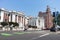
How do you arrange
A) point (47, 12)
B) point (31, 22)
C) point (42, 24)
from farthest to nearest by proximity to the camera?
point (47, 12) < point (42, 24) < point (31, 22)

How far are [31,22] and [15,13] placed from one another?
25.2 metres

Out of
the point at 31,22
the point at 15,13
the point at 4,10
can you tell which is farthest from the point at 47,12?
the point at 4,10

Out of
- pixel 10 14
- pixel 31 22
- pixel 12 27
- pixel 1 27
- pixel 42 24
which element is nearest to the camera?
pixel 1 27

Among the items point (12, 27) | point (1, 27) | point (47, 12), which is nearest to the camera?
point (1, 27)

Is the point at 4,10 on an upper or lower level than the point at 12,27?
upper

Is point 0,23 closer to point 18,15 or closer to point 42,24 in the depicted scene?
point 18,15

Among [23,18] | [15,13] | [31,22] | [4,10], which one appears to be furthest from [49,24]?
[4,10]

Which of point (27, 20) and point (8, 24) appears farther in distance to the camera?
point (27, 20)

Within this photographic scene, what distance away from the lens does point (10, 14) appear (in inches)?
4045

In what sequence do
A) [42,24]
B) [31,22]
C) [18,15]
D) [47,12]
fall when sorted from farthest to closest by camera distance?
1. [47,12]
2. [42,24]
3. [31,22]
4. [18,15]

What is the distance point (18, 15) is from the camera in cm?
11244

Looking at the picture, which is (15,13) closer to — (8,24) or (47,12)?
(8,24)

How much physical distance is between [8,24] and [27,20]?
43.8 meters

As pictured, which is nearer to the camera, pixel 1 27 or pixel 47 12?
pixel 1 27
